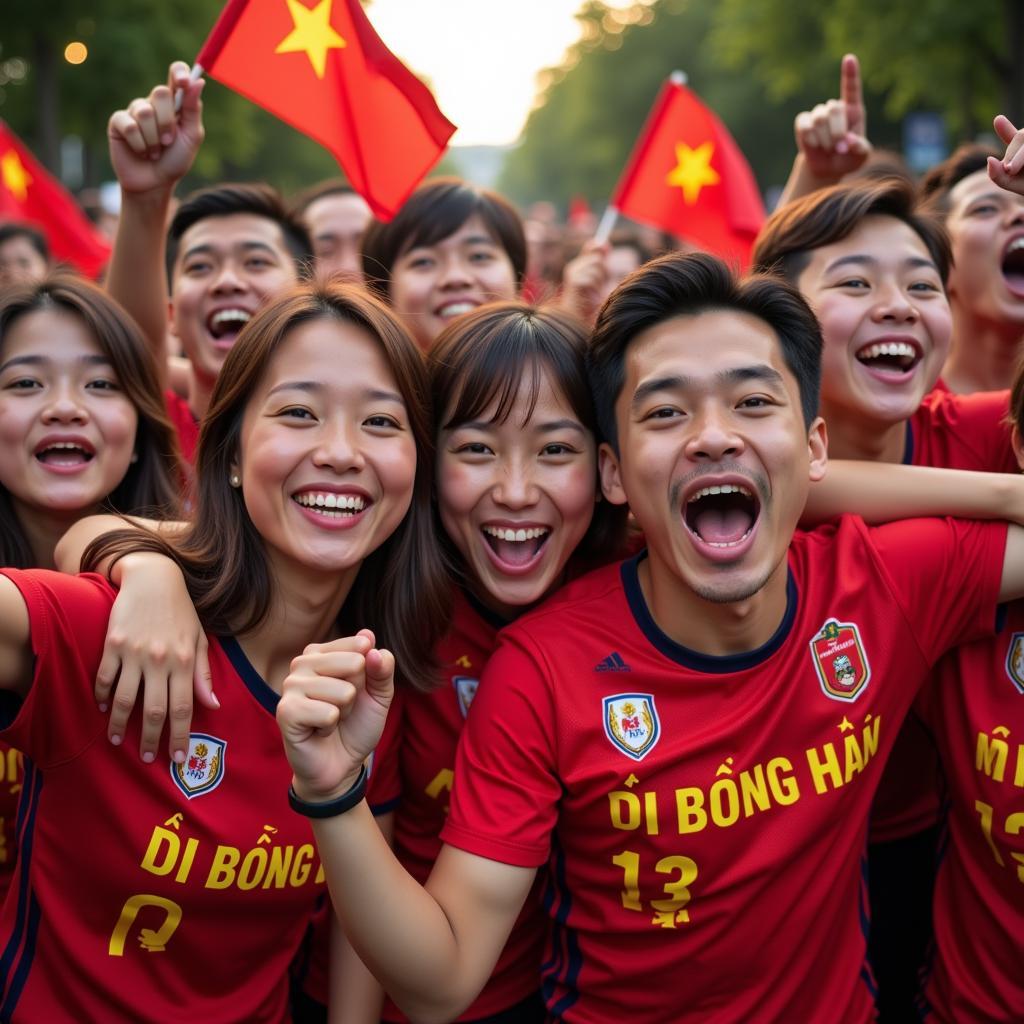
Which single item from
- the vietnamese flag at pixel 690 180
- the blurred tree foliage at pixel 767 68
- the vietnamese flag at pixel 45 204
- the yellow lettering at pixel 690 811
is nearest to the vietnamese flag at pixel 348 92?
the yellow lettering at pixel 690 811

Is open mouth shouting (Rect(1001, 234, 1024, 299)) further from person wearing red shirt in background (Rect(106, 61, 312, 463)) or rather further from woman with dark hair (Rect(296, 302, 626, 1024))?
person wearing red shirt in background (Rect(106, 61, 312, 463))

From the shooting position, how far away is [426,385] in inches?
125

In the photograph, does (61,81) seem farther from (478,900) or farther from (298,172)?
(478,900)

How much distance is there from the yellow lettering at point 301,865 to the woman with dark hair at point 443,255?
253cm

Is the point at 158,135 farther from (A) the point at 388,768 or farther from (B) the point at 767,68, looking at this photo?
(B) the point at 767,68

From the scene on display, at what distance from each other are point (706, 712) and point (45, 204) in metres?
7.45

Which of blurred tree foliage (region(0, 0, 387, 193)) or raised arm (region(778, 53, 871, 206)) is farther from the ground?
blurred tree foliage (region(0, 0, 387, 193))

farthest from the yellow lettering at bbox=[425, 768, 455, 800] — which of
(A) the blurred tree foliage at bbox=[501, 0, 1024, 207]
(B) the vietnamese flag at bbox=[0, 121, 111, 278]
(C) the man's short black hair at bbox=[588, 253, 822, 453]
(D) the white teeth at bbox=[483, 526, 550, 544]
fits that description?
(A) the blurred tree foliage at bbox=[501, 0, 1024, 207]

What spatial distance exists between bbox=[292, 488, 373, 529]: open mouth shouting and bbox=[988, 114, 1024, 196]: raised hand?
181 centimetres

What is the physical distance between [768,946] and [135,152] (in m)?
3.04

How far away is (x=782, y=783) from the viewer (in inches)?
113

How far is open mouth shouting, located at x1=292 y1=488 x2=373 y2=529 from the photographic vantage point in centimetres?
294

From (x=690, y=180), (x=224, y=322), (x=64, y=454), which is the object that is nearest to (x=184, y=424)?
(x=224, y=322)

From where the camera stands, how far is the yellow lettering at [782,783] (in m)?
2.87
